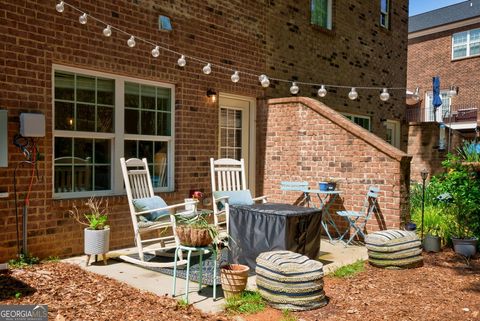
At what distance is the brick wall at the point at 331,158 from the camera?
6.60m

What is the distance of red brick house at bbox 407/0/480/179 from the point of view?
2172 centimetres

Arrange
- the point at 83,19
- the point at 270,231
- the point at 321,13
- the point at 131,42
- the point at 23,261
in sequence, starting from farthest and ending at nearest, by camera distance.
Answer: the point at 321,13, the point at 131,42, the point at 83,19, the point at 23,261, the point at 270,231

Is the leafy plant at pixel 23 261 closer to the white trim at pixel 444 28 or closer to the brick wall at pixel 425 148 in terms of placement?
the brick wall at pixel 425 148

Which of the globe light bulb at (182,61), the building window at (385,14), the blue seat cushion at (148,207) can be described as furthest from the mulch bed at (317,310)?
the building window at (385,14)

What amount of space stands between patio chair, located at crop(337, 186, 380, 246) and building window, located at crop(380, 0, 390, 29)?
22.9 feet

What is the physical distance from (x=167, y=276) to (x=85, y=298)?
1014mm

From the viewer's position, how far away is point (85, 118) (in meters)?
5.87

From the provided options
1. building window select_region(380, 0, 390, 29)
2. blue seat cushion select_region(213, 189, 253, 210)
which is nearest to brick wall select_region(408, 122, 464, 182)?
building window select_region(380, 0, 390, 29)

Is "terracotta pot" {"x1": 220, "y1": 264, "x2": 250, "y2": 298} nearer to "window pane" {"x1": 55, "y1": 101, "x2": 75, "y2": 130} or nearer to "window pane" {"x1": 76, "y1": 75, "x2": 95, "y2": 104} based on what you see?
"window pane" {"x1": 55, "y1": 101, "x2": 75, "y2": 130}

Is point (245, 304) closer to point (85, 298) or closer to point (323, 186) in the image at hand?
point (85, 298)

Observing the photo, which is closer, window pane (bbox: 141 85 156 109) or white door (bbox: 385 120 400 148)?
window pane (bbox: 141 85 156 109)

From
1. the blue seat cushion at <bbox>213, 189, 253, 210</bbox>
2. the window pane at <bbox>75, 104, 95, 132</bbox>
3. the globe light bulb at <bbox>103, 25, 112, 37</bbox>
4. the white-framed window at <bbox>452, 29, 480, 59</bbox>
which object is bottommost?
the blue seat cushion at <bbox>213, 189, 253, 210</bbox>

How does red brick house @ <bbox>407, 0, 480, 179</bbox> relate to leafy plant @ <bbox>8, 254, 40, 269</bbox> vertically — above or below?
above

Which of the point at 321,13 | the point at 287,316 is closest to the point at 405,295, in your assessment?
the point at 287,316
